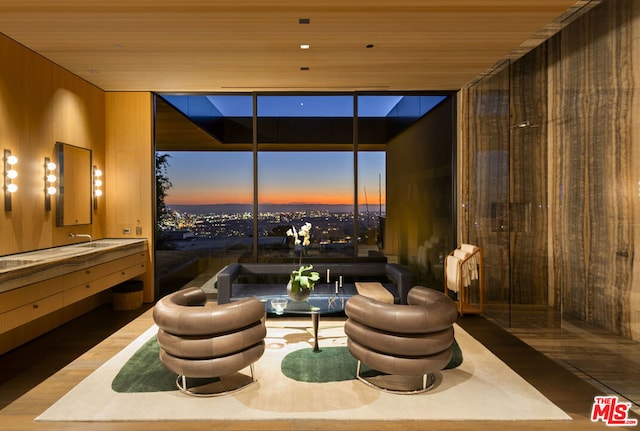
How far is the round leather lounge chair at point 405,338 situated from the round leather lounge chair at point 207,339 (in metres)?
0.83

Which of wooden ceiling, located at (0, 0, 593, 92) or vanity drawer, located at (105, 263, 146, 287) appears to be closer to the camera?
wooden ceiling, located at (0, 0, 593, 92)

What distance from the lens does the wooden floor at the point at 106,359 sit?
240 centimetres

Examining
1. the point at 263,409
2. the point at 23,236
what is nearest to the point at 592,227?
the point at 263,409

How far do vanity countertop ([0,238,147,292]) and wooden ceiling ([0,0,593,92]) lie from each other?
2.11 m

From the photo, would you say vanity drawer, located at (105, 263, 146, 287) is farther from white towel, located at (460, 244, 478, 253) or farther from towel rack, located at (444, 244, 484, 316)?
white towel, located at (460, 244, 478, 253)

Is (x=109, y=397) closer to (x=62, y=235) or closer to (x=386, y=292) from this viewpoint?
(x=62, y=235)

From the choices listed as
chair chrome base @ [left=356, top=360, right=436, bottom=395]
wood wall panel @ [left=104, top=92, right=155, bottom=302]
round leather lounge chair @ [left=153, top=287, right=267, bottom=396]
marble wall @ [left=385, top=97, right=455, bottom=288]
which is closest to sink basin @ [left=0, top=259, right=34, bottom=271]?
round leather lounge chair @ [left=153, top=287, right=267, bottom=396]

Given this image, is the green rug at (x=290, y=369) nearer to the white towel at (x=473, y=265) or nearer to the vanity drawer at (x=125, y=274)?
the vanity drawer at (x=125, y=274)

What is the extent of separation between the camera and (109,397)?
2750 millimetres

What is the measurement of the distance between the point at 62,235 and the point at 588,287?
5540 millimetres

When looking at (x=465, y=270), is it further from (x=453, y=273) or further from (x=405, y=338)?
(x=405, y=338)

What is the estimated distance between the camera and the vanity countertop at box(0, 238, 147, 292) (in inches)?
119

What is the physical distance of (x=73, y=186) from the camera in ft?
15.4

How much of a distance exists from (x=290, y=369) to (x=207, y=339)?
860 millimetres
